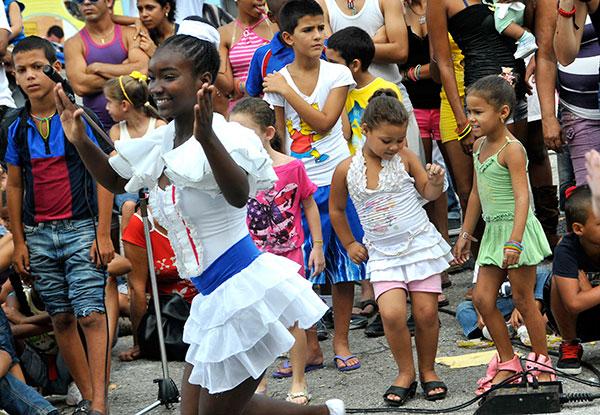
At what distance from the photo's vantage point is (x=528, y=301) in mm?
4438

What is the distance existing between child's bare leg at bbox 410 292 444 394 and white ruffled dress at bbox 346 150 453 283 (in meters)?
0.14

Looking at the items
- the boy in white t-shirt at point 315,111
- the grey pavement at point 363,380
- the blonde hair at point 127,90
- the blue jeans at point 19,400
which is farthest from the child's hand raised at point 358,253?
the blonde hair at point 127,90

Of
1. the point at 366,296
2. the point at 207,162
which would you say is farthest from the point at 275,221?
the point at 207,162

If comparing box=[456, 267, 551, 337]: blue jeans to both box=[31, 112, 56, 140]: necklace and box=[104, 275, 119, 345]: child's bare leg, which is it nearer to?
box=[104, 275, 119, 345]: child's bare leg

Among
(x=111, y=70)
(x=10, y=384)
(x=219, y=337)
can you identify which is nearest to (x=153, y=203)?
(x=219, y=337)

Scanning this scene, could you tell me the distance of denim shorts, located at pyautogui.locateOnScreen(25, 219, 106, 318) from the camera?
Answer: 4.99 m

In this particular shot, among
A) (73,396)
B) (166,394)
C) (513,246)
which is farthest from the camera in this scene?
(73,396)

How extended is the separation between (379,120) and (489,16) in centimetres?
141

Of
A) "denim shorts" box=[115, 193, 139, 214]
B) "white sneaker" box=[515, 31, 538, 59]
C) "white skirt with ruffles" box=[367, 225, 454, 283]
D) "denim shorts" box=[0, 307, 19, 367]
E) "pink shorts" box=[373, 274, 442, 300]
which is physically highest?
"white sneaker" box=[515, 31, 538, 59]

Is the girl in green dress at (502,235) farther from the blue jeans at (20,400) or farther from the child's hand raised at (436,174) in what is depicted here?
the blue jeans at (20,400)

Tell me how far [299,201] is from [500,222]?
1180 mm

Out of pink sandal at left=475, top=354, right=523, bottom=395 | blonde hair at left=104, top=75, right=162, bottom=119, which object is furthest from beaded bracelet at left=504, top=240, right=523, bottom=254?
blonde hair at left=104, top=75, right=162, bottom=119

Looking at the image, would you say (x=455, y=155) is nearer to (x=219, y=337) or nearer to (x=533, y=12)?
(x=533, y=12)

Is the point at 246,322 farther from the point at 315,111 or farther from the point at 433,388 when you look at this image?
the point at 315,111
